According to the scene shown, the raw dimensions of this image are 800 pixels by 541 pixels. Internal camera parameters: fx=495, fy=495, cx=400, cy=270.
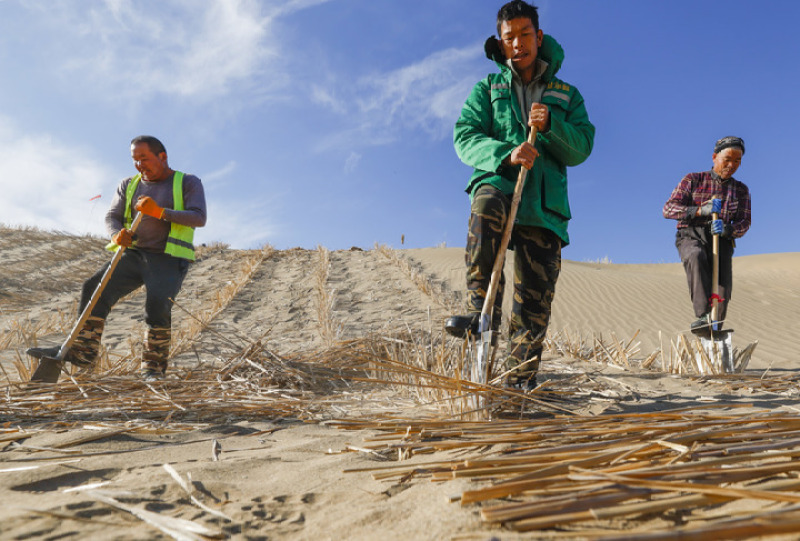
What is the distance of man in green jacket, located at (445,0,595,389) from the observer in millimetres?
2199

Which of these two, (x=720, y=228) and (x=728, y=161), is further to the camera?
(x=728, y=161)

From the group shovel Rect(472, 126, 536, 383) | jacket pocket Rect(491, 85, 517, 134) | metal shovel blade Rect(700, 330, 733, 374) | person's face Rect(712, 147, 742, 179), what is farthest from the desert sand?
person's face Rect(712, 147, 742, 179)

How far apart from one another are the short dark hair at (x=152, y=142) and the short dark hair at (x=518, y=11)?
248 centimetres

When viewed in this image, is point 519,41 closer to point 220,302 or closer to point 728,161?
point 728,161

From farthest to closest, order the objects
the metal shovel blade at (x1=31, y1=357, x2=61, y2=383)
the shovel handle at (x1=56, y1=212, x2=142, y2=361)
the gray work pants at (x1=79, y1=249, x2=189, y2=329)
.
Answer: the gray work pants at (x1=79, y1=249, x2=189, y2=329)
the shovel handle at (x1=56, y1=212, x2=142, y2=361)
the metal shovel blade at (x1=31, y1=357, x2=61, y2=383)

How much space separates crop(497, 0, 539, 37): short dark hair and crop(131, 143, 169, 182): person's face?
2.50 m

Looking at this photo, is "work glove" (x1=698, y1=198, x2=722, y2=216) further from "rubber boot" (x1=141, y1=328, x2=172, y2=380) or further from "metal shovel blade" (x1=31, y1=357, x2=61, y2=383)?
"metal shovel blade" (x1=31, y1=357, x2=61, y2=383)

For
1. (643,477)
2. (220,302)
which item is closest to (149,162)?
(643,477)

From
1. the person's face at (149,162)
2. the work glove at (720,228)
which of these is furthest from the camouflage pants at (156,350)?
the work glove at (720,228)

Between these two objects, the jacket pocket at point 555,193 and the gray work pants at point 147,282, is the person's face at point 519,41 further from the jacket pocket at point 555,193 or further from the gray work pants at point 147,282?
the gray work pants at point 147,282

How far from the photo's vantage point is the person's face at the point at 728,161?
13.4ft

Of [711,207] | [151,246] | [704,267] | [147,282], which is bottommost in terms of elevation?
[147,282]

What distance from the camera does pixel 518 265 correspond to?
2441 mm

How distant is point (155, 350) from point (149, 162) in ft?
4.29
